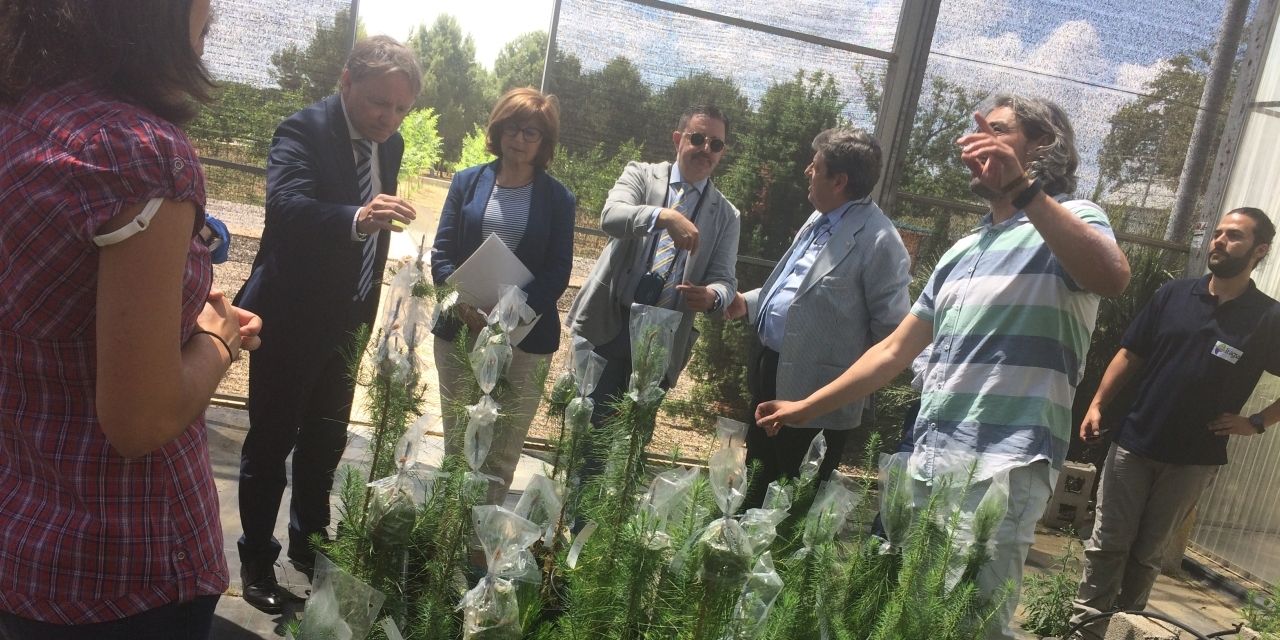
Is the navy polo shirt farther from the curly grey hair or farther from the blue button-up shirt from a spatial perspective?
the curly grey hair

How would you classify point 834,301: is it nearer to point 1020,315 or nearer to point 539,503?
point 1020,315

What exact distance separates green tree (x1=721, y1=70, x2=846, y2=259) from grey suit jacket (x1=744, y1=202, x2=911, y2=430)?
1.63m

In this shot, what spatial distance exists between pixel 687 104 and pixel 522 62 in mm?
903

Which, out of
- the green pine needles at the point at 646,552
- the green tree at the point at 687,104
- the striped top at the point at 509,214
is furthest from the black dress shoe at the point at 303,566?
the green tree at the point at 687,104

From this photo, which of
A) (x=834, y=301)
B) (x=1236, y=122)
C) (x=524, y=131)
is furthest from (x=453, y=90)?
(x=1236, y=122)

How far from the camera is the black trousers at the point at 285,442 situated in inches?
103

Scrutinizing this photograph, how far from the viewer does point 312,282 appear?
2604mm

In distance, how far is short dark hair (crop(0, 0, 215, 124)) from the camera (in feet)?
3.10

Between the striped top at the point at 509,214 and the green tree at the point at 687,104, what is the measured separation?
1.33 metres

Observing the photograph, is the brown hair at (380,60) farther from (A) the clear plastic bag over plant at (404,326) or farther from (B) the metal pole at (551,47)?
(B) the metal pole at (551,47)

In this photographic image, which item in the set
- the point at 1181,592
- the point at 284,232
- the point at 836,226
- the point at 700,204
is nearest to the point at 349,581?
the point at 284,232

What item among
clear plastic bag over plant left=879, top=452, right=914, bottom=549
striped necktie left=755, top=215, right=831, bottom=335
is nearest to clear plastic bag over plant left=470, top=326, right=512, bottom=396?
clear plastic bag over plant left=879, top=452, right=914, bottom=549

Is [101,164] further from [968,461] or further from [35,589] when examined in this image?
[968,461]

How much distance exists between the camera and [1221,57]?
15.8 ft
